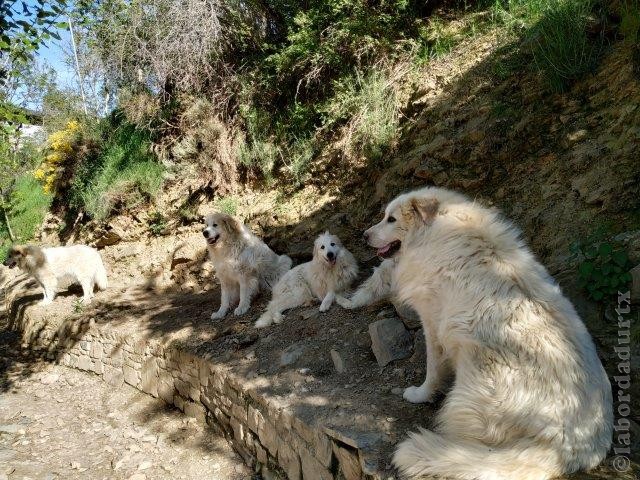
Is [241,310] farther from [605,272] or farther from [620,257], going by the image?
[620,257]

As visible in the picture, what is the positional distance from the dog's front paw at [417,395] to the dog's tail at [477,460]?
29.5 inches

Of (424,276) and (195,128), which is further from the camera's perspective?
(195,128)

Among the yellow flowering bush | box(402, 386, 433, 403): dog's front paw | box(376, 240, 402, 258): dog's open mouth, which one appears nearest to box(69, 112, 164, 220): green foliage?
the yellow flowering bush

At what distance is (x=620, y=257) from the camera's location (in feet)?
10.5

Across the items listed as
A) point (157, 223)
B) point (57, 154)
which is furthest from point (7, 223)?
point (157, 223)

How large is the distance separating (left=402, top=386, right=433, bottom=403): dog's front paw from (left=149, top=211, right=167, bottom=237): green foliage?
7463 mm

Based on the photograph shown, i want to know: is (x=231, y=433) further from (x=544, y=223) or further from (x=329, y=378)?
(x=544, y=223)

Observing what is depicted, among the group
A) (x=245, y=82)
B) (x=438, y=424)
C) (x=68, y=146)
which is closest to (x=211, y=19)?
(x=245, y=82)

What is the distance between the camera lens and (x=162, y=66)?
9.59 m

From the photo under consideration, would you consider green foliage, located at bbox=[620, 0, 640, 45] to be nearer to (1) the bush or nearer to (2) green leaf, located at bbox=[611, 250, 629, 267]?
(1) the bush

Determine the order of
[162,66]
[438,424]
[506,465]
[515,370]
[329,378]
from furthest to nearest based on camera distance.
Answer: [162,66] → [329,378] → [438,424] → [515,370] → [506,465]

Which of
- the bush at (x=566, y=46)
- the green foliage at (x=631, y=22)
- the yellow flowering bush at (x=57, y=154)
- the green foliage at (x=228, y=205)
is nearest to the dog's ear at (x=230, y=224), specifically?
the green foliage at (x=228, y=205)

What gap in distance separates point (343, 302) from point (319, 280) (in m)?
0.53

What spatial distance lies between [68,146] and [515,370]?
503 inches
